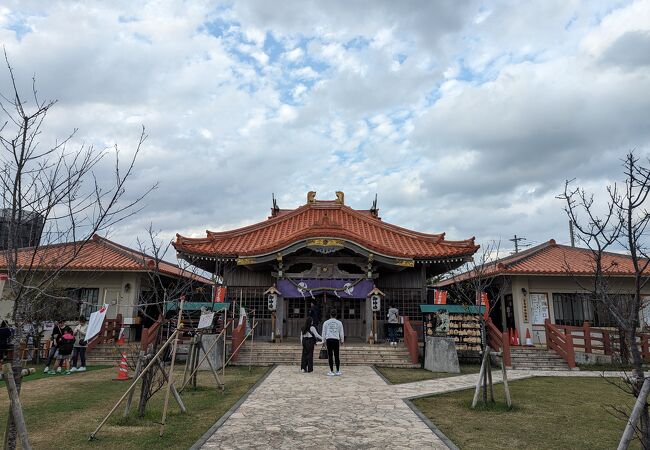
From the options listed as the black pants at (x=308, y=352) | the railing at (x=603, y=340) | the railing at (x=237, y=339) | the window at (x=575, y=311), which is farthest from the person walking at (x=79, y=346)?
the window at (x=575, y=311)

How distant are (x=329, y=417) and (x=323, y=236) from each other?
32.3 feet

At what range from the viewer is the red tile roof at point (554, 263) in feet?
56.9

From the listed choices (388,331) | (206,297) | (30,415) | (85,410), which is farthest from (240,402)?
(206,297)

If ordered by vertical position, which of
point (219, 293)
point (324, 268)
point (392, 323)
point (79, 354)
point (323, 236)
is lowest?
point (79, 354)

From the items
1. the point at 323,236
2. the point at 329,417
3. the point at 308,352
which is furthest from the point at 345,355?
the point at 329,417

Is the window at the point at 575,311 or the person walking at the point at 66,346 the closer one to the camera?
the person walking at the point at 66,346

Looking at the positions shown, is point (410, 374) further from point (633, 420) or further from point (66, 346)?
point (66, 346)

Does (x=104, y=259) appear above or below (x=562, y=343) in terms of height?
above

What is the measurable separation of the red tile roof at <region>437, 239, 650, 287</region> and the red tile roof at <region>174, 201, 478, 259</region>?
1.98 metres

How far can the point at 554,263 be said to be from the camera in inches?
739

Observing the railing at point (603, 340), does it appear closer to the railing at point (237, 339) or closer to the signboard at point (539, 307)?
the signboard at point (539, 307)

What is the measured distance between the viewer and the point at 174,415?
700cm

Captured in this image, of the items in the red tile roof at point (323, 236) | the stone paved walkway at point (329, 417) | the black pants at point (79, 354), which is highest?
the red tile roof at point (323, 236)

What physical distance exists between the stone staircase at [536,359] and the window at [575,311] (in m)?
3.47
